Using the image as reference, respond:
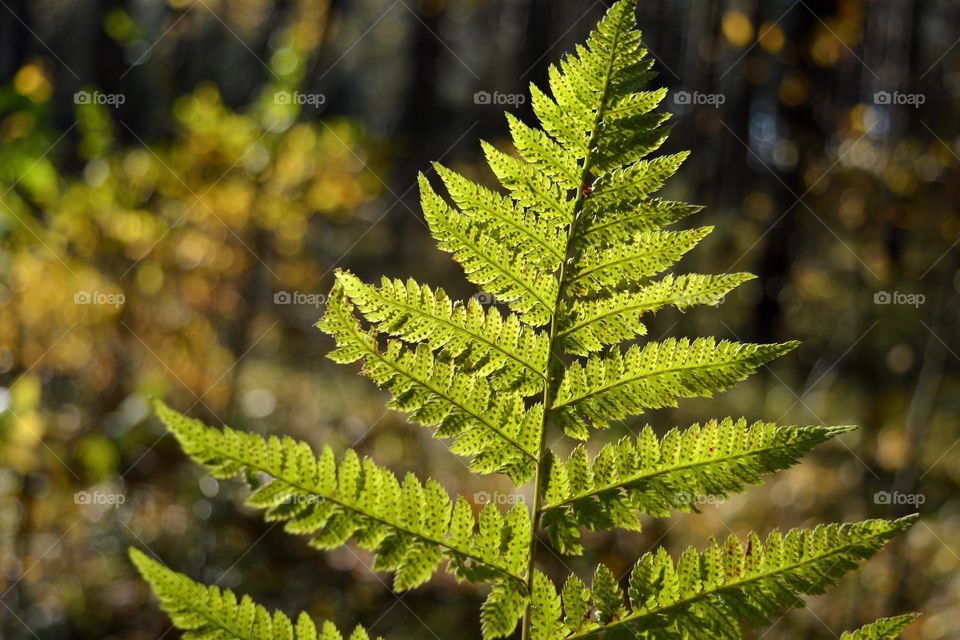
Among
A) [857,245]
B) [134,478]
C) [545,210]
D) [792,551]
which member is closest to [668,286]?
[545,210]

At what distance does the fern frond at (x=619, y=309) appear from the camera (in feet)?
2.59

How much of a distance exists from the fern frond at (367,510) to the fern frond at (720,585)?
0.23 ft

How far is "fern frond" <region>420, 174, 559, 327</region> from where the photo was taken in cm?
79

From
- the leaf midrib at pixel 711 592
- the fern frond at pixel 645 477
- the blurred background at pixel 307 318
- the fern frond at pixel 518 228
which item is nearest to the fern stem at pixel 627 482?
the fern frond at pixel 645 477

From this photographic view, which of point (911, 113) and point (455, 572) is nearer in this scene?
point (455, 572)

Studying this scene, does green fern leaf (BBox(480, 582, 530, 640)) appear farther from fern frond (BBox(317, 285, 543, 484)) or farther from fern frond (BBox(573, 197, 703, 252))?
fern frond (BBox(573, 197, 703, 252))

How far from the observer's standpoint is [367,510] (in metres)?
0.72

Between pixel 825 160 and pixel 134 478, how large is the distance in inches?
273

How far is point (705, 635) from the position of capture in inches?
28.5

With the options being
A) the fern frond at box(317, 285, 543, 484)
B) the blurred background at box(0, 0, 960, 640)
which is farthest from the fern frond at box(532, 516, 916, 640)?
the blurred background at box(0, 0, 960, 640)

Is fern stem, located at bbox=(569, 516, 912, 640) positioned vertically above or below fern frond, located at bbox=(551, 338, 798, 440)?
below

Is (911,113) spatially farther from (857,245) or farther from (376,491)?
(376,491)

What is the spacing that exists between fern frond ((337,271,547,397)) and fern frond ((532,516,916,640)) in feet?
0.66

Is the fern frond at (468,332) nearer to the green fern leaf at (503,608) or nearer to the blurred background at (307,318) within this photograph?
the green fern leaf at (503,608)
